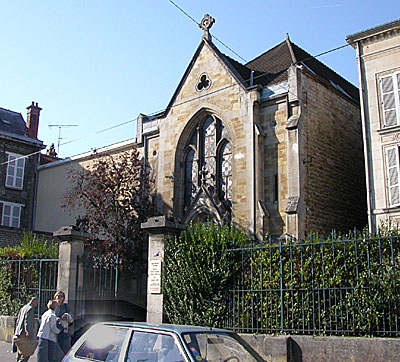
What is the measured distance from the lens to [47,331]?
8.84 metres

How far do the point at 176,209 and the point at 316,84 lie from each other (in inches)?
286

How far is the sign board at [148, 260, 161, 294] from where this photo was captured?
38.7 ft

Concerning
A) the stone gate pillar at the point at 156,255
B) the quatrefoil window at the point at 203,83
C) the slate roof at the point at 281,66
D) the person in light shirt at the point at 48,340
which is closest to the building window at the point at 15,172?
the quatrefoil window at the point at 203,83

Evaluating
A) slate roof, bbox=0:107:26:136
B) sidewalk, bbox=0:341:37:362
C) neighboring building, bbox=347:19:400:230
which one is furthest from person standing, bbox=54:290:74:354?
slate roof, bbox=0:107:26:136

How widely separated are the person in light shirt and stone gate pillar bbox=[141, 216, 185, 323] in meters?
3.06

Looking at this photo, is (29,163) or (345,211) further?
(29,163)

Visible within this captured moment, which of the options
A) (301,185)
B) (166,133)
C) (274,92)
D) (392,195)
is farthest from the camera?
(166,133)

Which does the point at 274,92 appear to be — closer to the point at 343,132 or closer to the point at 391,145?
the point at 343,132

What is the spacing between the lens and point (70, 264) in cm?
1375

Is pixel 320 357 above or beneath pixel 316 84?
beneath

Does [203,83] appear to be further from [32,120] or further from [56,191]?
[32,120]

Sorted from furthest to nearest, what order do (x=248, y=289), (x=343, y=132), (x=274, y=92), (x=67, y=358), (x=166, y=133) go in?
(x=166, y=133)
(x=343, y=132)
(x=274, y=92)
(x=248, y=289)
(x=67, y=358)

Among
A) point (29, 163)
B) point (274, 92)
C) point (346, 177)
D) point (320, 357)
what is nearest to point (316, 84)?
point (274, 92)

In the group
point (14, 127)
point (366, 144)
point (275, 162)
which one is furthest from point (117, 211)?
point (14, 127)
